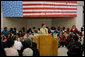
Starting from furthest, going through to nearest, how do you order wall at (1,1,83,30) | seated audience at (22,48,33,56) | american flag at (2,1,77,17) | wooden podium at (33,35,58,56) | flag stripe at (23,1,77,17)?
wall at (1,1,83,30) → flag stripe at (23,1,77,17) → american flag at (2,1,77,17) → wooden podium at (33,35,58,56) → seated audience at (22,48,33,56)

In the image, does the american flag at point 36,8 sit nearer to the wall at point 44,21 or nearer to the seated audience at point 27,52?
the wall at point 44,21

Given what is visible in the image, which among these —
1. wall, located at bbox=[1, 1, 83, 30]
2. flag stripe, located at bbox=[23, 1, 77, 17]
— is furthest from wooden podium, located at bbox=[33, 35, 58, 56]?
wall, located at bbox=[1, 1, 83, 30]

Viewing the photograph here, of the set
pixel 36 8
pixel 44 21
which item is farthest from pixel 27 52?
pixel 44 21

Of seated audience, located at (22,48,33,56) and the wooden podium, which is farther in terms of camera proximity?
the wooden podium

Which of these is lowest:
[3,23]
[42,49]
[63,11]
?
[42,49]

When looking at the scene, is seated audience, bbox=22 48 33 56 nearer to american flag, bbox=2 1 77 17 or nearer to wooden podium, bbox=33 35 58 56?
wooden podium, bbox=33 35 58 56

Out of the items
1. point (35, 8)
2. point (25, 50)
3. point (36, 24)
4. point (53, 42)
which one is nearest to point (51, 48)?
point (53, 42)

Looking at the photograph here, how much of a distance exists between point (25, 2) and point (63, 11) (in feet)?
9.25

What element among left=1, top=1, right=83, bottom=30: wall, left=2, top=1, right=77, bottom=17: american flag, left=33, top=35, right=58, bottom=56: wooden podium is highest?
left=2, top=1, right=77, bottom=17: american flag

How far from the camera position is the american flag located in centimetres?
1184

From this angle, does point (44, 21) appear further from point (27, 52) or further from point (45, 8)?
point (27, 52)

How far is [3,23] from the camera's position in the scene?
Answer: 11922mm

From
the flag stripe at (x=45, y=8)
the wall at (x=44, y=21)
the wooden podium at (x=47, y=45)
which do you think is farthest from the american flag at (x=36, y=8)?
the wooden podium at (x=47, y=45)

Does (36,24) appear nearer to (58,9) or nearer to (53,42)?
(58,9)
